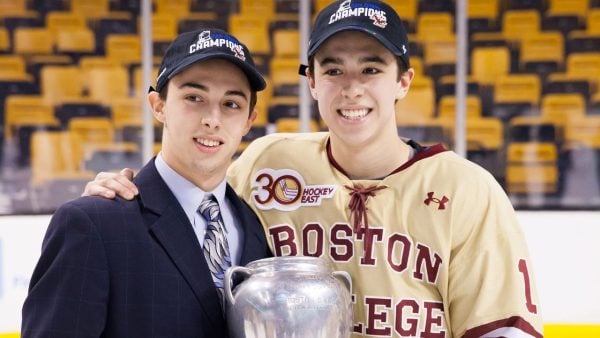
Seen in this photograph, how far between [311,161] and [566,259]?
2816 millimetres

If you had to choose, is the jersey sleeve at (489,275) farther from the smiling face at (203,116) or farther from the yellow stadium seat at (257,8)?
the yellow stadium seat at (257,8)

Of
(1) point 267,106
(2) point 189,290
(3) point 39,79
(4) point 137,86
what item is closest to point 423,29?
(1) point 267,106

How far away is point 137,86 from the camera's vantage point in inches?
242

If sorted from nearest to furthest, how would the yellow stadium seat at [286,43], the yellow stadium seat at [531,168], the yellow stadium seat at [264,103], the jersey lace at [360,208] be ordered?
the jersey lace at [360,208]
the yellow stadium seat at [531,168]
the yellow stadium seat at [286,43]
the yellow stadium seat at [264,103]

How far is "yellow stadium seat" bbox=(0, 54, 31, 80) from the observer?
6.05m

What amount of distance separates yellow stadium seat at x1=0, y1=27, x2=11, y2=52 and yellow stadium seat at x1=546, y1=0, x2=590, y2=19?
14.8ft

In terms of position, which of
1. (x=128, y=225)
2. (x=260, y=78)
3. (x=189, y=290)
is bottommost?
(x=189, y=290)

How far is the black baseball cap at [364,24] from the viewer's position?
1.86 meters

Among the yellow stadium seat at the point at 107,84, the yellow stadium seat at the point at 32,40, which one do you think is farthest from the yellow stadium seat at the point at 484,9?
the yellow stadium seat at the point at 32,40

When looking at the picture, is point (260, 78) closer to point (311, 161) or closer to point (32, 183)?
point (311, 161)

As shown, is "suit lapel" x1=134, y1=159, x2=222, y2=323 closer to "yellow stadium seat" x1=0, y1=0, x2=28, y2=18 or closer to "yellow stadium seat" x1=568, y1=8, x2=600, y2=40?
"yellow stadium seat" x1=0, y1=0, x2=28, y2=18

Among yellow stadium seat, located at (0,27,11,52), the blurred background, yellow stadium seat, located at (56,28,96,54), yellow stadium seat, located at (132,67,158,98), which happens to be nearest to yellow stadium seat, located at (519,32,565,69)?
the blurred background

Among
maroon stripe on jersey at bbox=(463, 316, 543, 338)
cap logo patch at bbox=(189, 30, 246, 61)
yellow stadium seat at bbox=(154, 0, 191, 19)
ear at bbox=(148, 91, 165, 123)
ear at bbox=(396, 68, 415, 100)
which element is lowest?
maroon stripe on jersey at bbox=(463, 316, 543, 338)

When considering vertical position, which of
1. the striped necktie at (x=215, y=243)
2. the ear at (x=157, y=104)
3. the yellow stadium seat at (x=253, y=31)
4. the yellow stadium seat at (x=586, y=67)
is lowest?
the striped necktie at (x=215, y=243)
